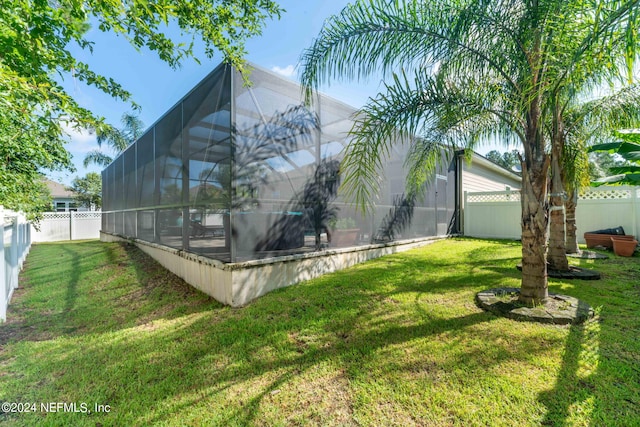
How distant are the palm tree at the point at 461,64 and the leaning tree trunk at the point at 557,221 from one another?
1.83 meters

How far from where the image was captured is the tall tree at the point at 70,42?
2689mm

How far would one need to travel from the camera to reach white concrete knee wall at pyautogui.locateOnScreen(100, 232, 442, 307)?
150 inches

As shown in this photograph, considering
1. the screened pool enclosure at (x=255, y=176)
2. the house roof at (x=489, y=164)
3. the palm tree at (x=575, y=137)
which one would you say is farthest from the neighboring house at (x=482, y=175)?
the screened pool enclosure at (x=255, y=176)

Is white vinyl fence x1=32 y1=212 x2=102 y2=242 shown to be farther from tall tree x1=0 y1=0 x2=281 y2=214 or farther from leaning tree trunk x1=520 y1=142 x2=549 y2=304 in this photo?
leaning tree trunk x1=520 y1=142 x2=549 y2=304

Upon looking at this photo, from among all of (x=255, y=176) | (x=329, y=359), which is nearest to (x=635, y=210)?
(x=329, y=359)

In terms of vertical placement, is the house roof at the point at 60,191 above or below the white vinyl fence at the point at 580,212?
above

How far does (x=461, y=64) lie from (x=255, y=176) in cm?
314

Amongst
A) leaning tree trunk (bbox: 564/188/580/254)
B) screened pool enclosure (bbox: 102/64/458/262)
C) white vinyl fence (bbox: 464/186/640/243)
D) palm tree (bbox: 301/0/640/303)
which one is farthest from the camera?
white vinyl fence (bbox: 464/186/640/243)

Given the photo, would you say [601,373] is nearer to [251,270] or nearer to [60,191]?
[251,270]

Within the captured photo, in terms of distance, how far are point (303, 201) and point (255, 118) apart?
159 cm

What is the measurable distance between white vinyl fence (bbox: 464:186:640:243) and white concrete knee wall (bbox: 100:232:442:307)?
5.82m

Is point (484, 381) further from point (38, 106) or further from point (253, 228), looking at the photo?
point (38, 106)

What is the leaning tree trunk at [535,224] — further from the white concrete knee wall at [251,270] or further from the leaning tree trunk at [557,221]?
the white concrete knee wall at [251,270]

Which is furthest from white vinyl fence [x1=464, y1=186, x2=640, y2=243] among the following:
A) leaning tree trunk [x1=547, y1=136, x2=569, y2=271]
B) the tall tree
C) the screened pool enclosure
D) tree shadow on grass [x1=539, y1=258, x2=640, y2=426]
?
the tall tree
